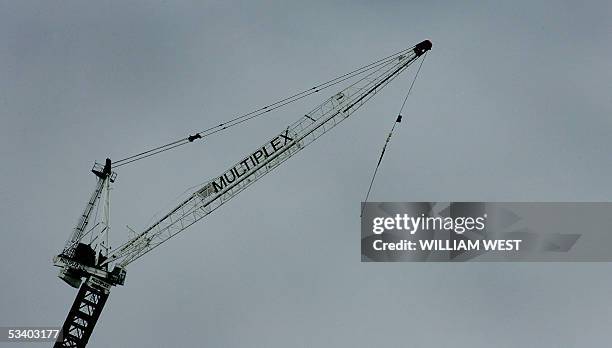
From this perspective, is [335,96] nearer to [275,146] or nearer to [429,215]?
[275,146]

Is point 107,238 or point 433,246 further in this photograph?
point 107,238

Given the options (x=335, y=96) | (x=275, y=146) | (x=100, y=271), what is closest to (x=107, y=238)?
(x=100, y=271)

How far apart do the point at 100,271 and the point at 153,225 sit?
13916 mm

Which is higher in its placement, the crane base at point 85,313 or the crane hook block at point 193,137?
the crane hook block at point 193,137

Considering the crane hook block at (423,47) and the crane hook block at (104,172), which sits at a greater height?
the crane hook block at (423,47)

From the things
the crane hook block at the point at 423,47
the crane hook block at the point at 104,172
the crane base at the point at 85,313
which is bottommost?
the crane base at the point at 85,313

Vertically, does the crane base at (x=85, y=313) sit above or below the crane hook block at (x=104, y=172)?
below

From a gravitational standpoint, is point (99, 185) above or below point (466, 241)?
above

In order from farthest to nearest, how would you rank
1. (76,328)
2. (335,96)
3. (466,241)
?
(335,96) < (76,328) < (466,241)

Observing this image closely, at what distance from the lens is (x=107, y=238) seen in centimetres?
16025

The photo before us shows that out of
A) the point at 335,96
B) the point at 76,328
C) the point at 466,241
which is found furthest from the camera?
the point at 335,96

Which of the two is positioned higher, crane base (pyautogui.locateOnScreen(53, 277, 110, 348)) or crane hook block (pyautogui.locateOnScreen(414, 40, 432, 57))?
crane hook block (pyautogui.locateOnScreen(414, 40, 432, 57))

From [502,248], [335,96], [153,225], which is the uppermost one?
[335,96]

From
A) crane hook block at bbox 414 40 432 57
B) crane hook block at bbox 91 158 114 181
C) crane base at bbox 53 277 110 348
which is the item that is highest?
crane hook block at bbox 414 40 432 57
